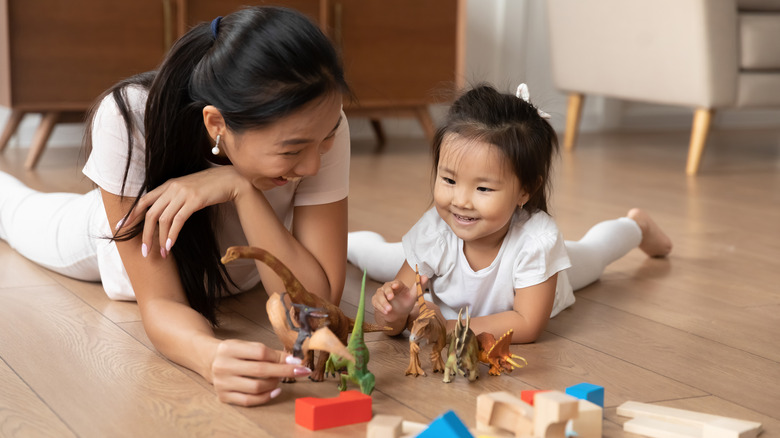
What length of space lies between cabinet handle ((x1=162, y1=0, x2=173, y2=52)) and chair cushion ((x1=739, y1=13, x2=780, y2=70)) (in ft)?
6.20

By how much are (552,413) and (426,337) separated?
0.89 ft

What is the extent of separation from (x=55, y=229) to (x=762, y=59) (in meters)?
2.40

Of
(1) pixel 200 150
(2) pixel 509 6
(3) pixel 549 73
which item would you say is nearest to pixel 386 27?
(2) pixel 509 6

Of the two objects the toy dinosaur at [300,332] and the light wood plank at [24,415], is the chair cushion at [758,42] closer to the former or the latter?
the toy dinosaur at [300,332]

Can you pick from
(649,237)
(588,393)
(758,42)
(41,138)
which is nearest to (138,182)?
(588,393)

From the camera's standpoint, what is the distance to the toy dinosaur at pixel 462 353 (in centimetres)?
103

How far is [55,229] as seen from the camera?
1.55 m

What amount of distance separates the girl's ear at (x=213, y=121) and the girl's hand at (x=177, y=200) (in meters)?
0.08

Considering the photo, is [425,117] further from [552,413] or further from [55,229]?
[552,413]

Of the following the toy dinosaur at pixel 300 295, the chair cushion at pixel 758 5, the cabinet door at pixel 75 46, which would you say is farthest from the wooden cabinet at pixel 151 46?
the toy dinosaur at pixel 300 295

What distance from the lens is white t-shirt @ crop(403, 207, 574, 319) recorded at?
1.24m

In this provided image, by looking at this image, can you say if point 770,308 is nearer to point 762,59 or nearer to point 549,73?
point 762,59

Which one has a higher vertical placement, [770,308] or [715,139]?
[770,308]

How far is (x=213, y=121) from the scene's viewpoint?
105cm
